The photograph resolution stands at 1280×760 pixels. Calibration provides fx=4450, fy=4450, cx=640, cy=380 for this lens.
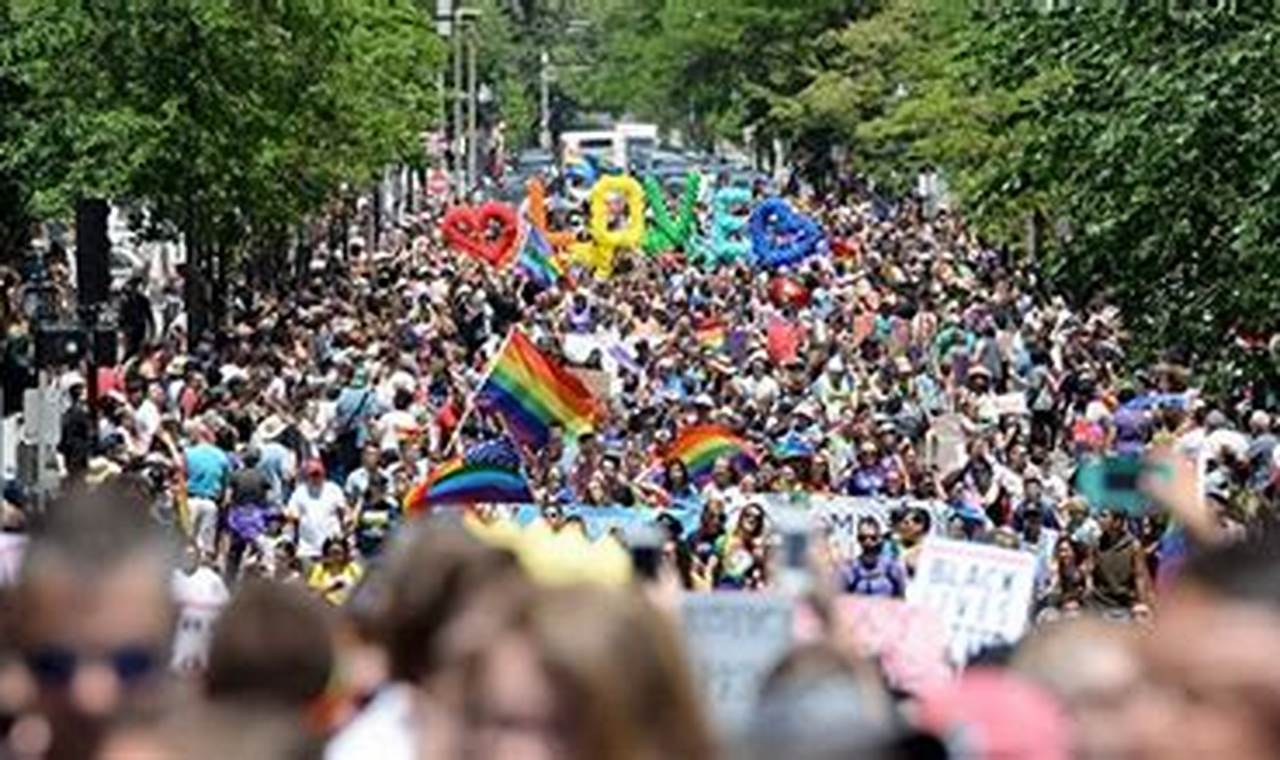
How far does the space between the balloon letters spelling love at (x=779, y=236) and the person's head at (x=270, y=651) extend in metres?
48.3

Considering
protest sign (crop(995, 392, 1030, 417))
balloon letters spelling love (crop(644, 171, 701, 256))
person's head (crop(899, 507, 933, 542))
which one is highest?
person's head (crop(899, 507, 933, 542))

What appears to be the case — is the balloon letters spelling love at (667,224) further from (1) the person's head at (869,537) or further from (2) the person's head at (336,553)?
(2) the person's head at (336,553)

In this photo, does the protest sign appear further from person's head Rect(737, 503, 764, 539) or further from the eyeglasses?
the eyeglasses

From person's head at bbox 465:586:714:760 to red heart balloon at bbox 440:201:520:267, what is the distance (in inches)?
1910

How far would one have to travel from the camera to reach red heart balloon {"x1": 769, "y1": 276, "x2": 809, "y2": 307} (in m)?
50.9

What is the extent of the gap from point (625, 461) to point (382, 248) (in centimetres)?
4965

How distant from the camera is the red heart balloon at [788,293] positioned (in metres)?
50.9

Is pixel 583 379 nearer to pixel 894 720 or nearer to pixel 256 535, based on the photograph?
pixel 256 535

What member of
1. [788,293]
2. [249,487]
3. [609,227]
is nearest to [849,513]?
[249,487]

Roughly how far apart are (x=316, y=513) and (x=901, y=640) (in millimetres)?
14294

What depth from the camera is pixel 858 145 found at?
8938cm

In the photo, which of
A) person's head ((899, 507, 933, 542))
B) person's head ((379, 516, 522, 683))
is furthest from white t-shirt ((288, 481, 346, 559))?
person's head ((379, 516, 522, 683))

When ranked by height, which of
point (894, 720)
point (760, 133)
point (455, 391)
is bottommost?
point (760, 133)

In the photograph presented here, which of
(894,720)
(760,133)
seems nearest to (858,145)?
(760,133)
